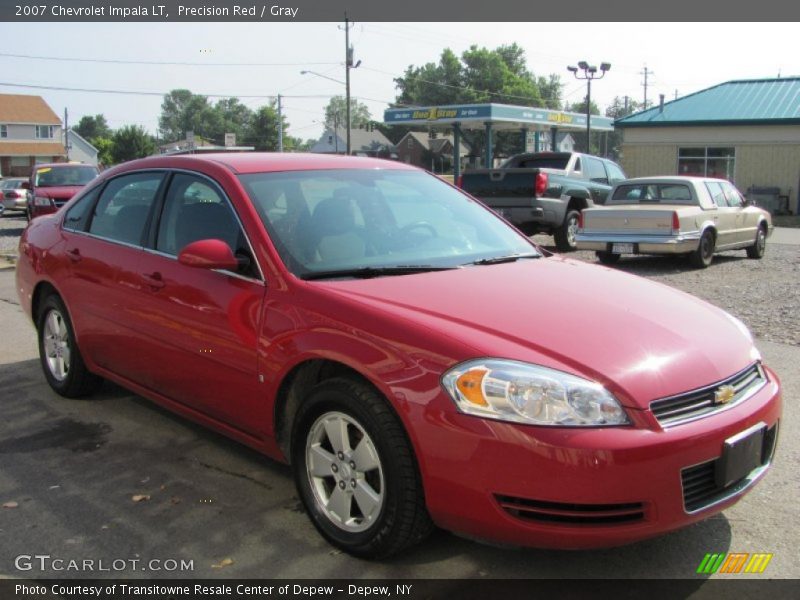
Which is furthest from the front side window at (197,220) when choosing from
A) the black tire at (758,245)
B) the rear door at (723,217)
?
the black tire at (758,245)

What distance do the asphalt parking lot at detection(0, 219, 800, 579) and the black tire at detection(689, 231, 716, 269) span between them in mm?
7203

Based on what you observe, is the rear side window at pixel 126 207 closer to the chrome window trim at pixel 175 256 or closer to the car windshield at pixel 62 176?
the chrome window trim at pixel 175 256

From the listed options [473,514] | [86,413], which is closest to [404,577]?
[473,514]

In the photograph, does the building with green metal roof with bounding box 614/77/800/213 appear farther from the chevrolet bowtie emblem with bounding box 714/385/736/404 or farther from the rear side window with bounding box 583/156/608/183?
the chevrolet bowtie emblem with bounding box 714/385/736/404

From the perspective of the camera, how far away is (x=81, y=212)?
207 inches

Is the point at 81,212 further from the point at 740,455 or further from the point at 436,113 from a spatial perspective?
the point at 436,113

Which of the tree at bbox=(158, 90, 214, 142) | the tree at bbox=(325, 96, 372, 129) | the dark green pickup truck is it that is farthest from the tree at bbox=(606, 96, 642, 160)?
the dark green pickup truck

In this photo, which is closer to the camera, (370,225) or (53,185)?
(370,225)

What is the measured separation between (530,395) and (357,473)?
32.3 inches

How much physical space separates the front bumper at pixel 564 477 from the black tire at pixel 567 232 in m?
11.9

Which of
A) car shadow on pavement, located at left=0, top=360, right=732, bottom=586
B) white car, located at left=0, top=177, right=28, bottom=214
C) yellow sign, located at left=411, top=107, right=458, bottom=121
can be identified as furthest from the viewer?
yellow sign, located at left=411, top=107, right=458, bottom=121

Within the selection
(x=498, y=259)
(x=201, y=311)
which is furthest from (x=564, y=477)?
(x=201, y=311)

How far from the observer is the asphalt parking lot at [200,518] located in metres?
3.11

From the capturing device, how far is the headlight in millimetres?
2691
